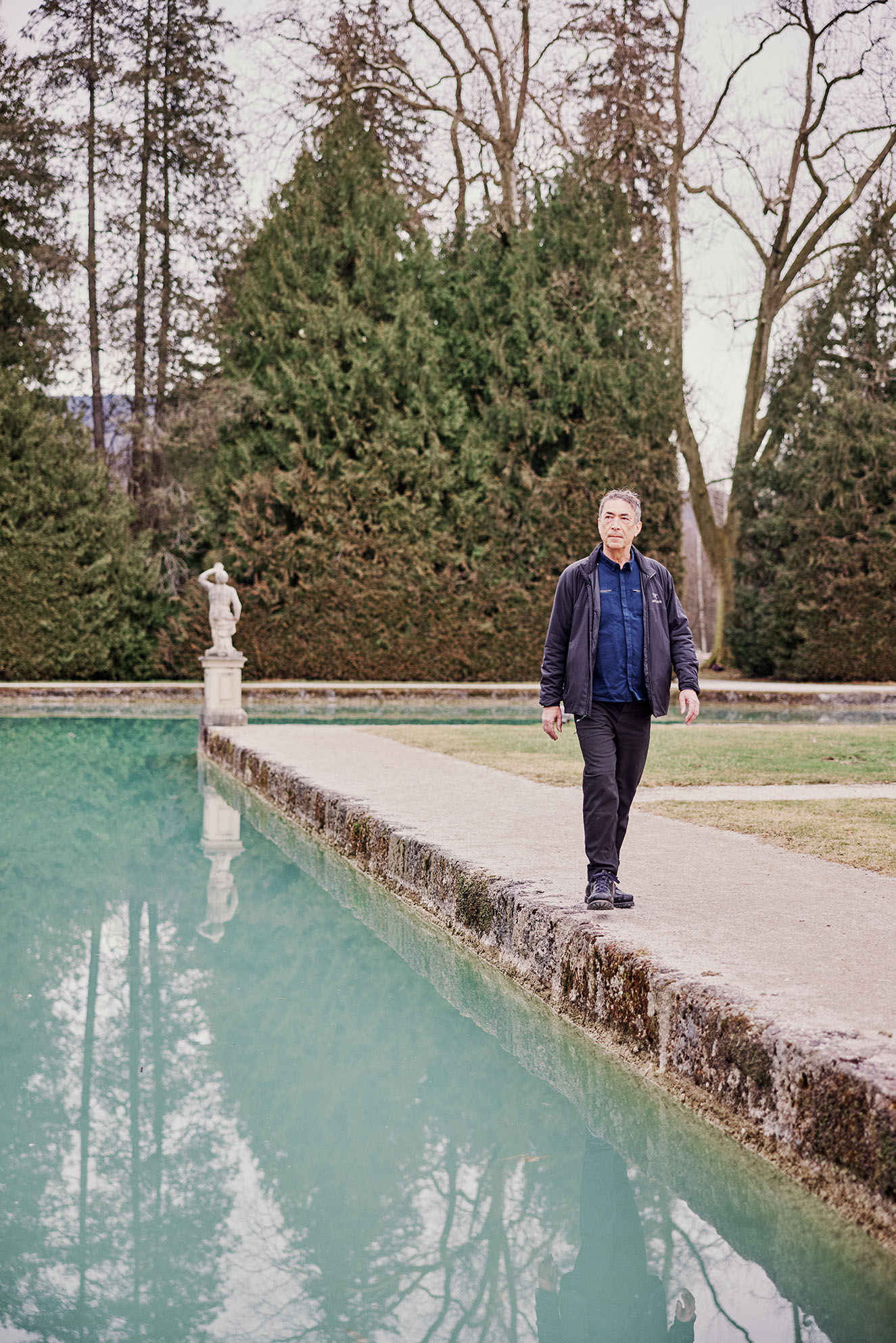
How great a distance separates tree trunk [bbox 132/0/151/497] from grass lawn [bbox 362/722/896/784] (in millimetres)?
13894

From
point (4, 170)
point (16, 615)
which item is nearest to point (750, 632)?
point (16, 615)

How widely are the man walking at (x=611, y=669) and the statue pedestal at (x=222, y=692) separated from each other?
9.22 metres

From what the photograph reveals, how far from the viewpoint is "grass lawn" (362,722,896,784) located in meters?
9.30

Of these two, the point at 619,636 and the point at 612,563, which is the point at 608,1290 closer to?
the point at 619,636

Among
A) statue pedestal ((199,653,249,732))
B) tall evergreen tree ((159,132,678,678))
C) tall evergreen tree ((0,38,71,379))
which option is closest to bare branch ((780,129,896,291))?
tall evergreen tree ((159,132,678,678))

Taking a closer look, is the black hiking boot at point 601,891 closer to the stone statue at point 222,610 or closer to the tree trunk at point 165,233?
the stone statue at point 222,610

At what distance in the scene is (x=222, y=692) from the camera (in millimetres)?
13539

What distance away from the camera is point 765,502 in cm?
2447

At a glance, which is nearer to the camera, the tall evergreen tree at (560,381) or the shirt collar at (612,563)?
the shirt collar at (612,563)

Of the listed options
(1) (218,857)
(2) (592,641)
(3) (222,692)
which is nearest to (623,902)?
(2) (592,641)

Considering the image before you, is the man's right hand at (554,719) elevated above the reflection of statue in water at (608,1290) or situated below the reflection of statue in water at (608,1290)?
above

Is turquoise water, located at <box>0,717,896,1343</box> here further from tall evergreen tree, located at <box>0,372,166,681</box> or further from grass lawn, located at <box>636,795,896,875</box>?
tall evergreen tree, located at <box>0,372,166,681</box>

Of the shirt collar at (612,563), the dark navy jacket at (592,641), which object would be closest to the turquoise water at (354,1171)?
the dark navy jacket at (592,641)

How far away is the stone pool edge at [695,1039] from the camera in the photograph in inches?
110
